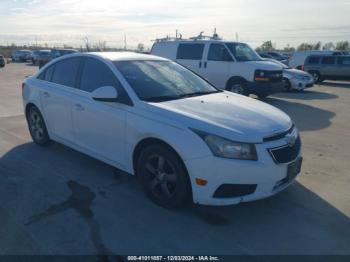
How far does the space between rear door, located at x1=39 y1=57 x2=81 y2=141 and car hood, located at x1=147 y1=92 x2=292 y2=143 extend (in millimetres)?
1654

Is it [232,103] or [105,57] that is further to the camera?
[105,57]

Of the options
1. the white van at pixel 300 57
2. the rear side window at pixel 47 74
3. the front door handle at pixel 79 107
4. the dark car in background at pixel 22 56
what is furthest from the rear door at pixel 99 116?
the dark car in background at pixel 22 56

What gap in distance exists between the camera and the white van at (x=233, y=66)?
10.8 meters

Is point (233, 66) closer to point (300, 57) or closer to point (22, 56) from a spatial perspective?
point (300, 57)

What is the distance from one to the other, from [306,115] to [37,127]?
272 inches

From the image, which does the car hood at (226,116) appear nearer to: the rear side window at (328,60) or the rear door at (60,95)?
the rear door at (60,95)

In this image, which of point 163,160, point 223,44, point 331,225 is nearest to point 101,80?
point 163,160

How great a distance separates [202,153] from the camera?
3293 millimetres

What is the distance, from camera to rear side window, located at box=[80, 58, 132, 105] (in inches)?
161

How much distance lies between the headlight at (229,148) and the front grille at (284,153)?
227 mm

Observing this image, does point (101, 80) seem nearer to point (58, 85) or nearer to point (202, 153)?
point (58, 85)

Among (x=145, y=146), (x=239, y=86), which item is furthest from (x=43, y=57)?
(x=145, y=146)

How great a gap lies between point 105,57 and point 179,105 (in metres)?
1.40

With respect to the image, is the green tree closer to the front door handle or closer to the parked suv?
the parked suv
